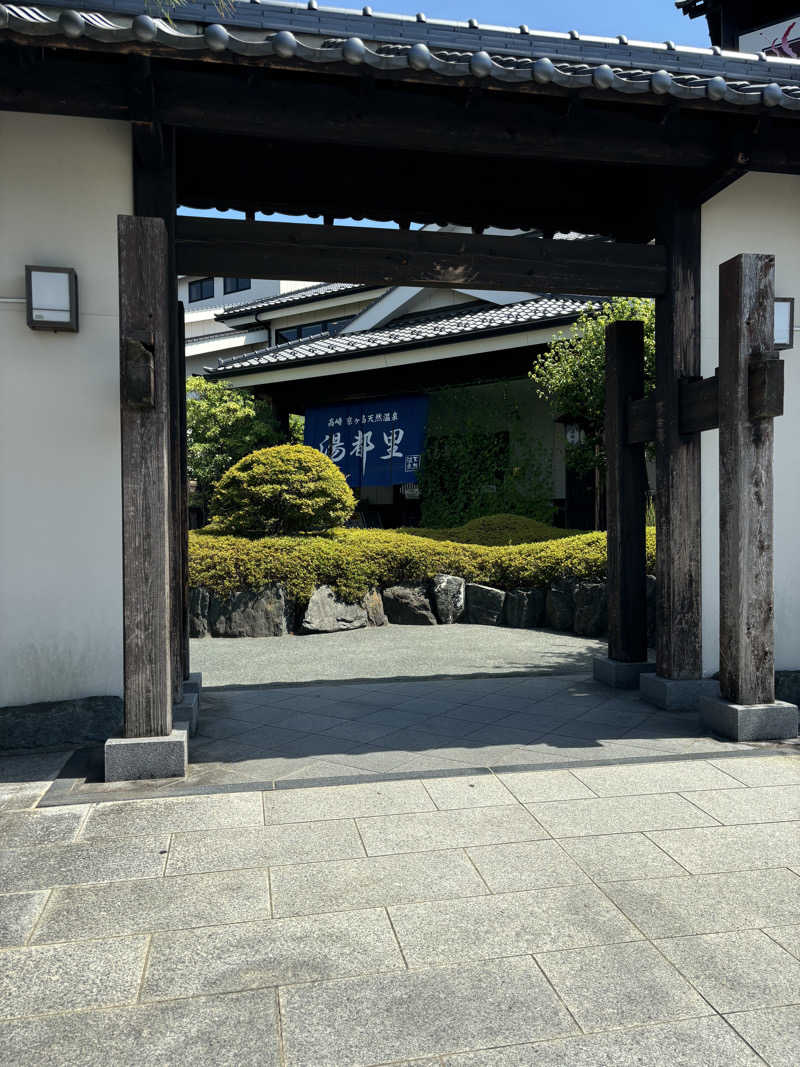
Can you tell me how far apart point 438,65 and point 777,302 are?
10.2 feet

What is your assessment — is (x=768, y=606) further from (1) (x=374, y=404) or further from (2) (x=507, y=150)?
(1) (x=374, y=404)

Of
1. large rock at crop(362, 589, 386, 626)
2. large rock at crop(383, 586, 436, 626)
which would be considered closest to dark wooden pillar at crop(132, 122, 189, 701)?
large rock at crop(362, 589, 386, 626)

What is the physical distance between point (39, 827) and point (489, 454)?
503 inches

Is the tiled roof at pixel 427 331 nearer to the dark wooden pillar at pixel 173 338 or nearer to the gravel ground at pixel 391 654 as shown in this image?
the gravel ground at pixel 391 654

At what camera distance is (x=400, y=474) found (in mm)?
16500

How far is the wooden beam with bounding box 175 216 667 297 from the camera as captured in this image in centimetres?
525

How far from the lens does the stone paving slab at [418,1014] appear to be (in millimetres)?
2160

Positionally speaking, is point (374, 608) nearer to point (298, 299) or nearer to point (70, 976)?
point (70, 976)

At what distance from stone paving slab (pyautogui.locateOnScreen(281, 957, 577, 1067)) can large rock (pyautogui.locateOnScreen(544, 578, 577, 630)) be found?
27.8ft

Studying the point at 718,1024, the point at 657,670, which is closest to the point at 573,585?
the point at 657,670

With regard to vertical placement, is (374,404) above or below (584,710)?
above

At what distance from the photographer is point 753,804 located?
400cm

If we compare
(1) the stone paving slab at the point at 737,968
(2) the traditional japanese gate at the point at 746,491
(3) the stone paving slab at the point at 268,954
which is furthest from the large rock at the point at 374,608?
(1) the stone paving slab at the point at 737,968

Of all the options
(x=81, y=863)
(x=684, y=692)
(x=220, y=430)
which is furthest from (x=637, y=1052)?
(x=220, y=430)
